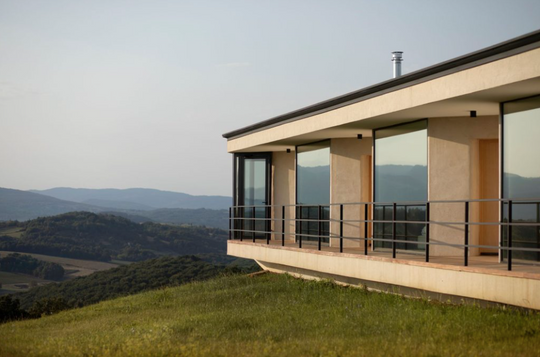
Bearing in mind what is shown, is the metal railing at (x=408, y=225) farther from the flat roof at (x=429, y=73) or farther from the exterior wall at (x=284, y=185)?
the flat roof at (x=429, y=73)

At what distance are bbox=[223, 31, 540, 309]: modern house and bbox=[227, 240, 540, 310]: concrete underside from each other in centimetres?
3

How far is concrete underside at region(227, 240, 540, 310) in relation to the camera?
10977 mm

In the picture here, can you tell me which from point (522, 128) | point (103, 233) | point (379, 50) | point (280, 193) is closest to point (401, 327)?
point (522, 128)

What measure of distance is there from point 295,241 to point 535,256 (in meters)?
10.9

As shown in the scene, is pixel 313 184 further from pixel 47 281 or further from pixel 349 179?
pixel 47 281

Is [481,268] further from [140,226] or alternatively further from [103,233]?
[140,226]

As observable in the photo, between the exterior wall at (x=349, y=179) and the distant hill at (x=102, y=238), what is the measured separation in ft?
280

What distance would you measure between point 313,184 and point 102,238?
95.3m

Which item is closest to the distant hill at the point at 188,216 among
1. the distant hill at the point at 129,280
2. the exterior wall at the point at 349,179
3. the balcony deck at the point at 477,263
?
the distant hill at the point at 129,280

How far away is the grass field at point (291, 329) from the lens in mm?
10117

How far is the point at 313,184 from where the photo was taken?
21219 mm

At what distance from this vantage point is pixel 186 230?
125250 mm

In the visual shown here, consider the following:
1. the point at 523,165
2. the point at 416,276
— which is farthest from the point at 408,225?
the point at 523,165

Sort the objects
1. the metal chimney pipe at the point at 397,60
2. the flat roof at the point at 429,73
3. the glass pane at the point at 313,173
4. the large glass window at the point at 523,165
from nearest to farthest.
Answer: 1. the flat roof at the point at 429,73
2. the large glass window at the point at 523,165
3. the metal chimney pipe at the point at 397,60
4. the glass pane at the point at 313,173
